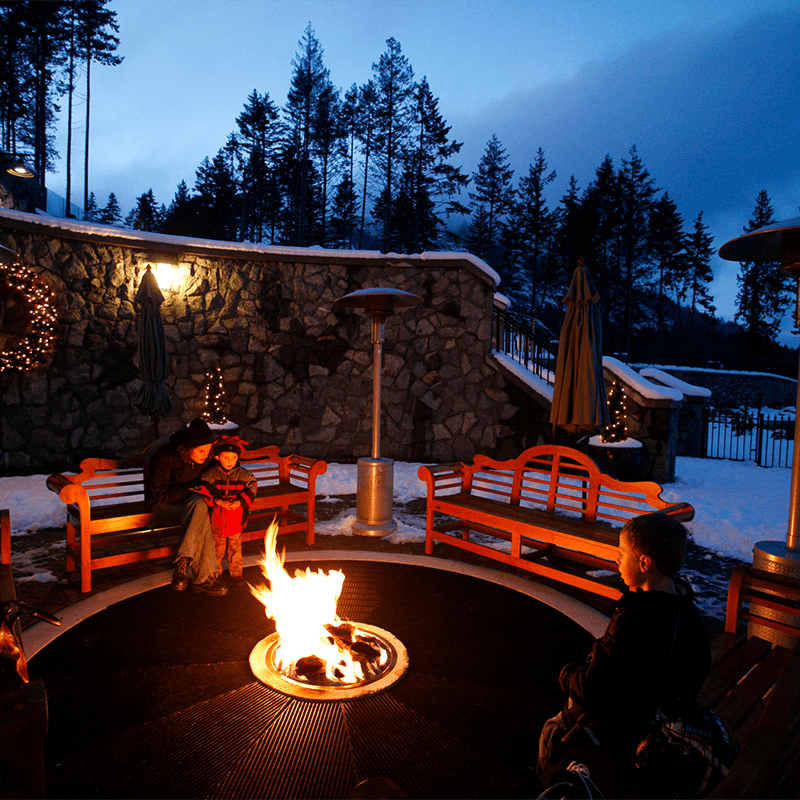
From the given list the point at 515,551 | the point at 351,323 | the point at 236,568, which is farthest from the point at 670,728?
the point at 351,323

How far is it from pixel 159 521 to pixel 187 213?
1284 inches

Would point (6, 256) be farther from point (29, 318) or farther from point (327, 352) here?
point (327, 352)

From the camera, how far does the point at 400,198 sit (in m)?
29.0

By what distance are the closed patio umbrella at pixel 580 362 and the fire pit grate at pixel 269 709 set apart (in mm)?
2934

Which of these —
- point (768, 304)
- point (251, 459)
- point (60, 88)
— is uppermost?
point (60, 88)

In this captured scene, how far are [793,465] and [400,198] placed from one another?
28.6 meters

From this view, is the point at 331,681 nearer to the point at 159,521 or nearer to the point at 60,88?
the point at 159,521

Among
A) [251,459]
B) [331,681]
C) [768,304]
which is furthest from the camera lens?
[768,304]

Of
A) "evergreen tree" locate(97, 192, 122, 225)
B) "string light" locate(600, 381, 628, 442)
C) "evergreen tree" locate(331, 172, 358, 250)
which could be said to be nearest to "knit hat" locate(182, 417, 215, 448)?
"string light" locate(600, 381, 628, 442)

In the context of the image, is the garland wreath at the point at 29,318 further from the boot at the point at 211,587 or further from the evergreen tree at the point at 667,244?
the evergreen tree at the point at 667,244

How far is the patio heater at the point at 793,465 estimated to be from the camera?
3062mm

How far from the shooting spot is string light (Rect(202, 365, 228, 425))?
10.2 m

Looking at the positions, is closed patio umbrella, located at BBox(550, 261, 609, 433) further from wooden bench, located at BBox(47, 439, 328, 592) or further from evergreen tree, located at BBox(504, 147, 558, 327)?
evergreen tree, located at BBox(504, 147, 558, 327)

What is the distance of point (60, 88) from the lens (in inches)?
951
